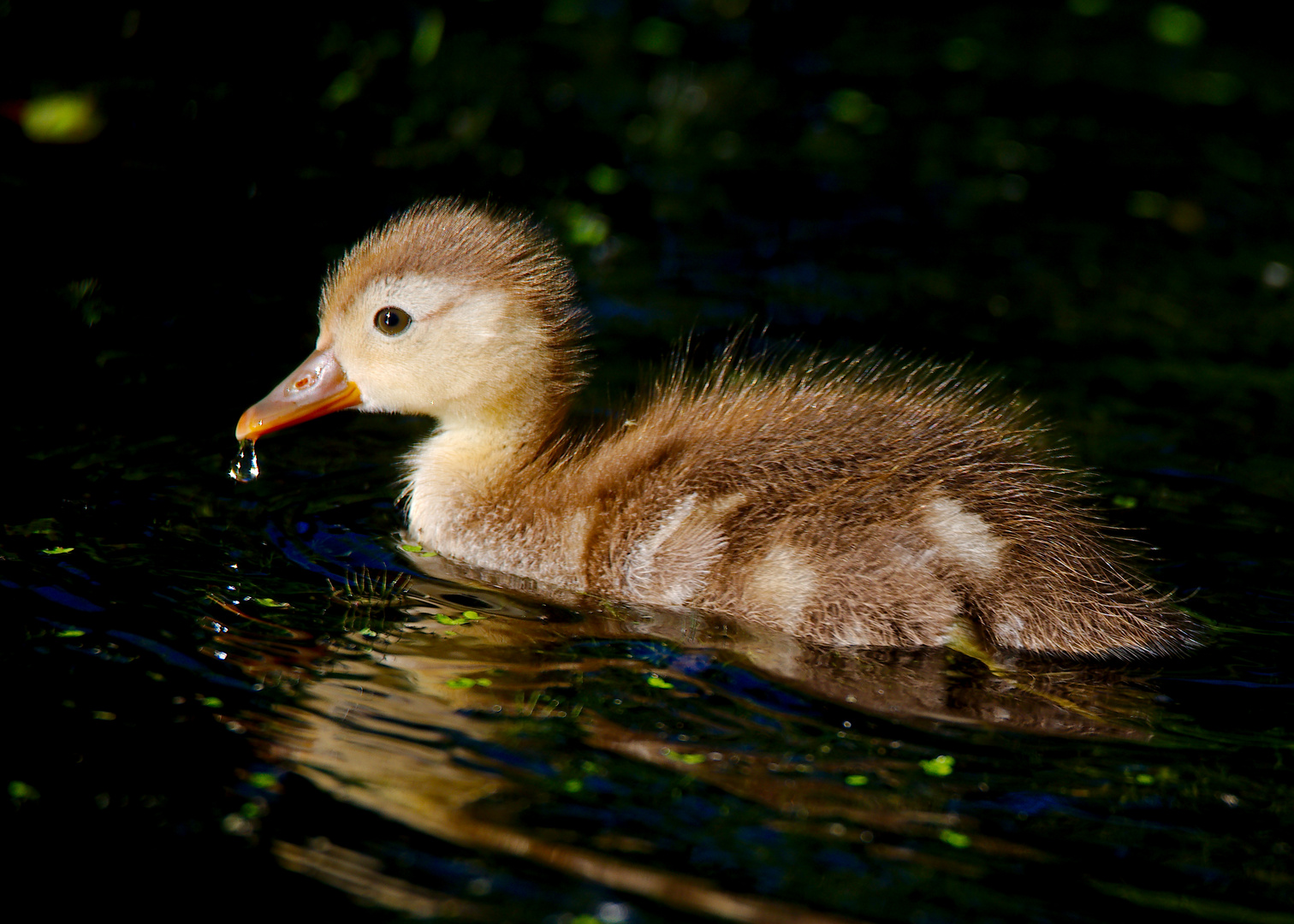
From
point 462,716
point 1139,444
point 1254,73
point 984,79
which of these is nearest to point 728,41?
point 984,79

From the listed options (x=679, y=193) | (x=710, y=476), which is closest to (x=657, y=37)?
(x=679, y=193)

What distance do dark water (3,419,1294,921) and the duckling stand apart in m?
0.14

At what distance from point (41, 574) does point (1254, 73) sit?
33.3ft

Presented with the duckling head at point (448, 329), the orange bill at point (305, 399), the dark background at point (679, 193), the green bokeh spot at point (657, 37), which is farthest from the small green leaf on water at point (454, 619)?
the green bokeh spot at point (657, 37)

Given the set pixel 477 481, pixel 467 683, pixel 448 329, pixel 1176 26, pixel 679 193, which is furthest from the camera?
pixel 1176 26

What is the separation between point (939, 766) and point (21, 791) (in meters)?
2.26

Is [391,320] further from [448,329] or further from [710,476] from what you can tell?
[710,476]

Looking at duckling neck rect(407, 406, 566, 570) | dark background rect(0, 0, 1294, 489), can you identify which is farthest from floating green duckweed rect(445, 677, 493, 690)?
dark background rect(0, 0, 1294, 489)

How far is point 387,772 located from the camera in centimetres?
376

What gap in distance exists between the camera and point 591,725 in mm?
4055

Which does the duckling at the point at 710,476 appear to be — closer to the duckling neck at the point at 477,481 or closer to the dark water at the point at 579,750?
the duckling neck at the point at 477,481

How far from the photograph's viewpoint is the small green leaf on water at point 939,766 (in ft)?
12.8

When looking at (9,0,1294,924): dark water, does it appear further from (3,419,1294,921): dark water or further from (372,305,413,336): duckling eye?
(372,305,413,336): duckling eye

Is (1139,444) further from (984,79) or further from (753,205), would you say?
(984,79)
